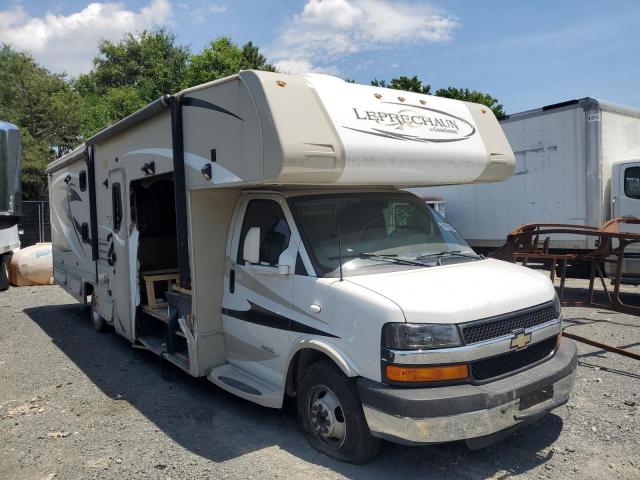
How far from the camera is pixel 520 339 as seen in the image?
12.8 ft

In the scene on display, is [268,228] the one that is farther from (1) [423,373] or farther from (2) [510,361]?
(2) [510,361]

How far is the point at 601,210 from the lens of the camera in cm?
1032

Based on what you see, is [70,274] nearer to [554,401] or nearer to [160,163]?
[160,163]

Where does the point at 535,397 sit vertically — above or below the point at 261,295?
below

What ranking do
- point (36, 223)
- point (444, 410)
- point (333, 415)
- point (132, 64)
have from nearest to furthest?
point (444, 410) < point (333, 415) < point (36, 223) < point (132, 64)

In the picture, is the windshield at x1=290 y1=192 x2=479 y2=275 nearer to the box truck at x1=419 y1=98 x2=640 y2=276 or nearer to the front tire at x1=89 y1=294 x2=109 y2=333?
the front tire at x1=89 y1=294 x2=109 y2=333

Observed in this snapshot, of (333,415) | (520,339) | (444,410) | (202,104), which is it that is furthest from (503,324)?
(202,104)

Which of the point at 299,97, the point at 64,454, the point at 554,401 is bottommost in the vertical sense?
the point at 64,454

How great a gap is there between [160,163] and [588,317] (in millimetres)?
6725

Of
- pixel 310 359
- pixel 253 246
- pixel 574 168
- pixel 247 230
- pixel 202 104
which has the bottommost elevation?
pixel 310 359

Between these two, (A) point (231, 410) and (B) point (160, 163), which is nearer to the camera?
(A) point (231, 410)

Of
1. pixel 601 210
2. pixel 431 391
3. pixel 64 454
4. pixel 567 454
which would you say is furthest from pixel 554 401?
pixel 601 210

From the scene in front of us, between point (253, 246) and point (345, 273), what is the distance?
0.91 m

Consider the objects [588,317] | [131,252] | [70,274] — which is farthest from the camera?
[70,274]
